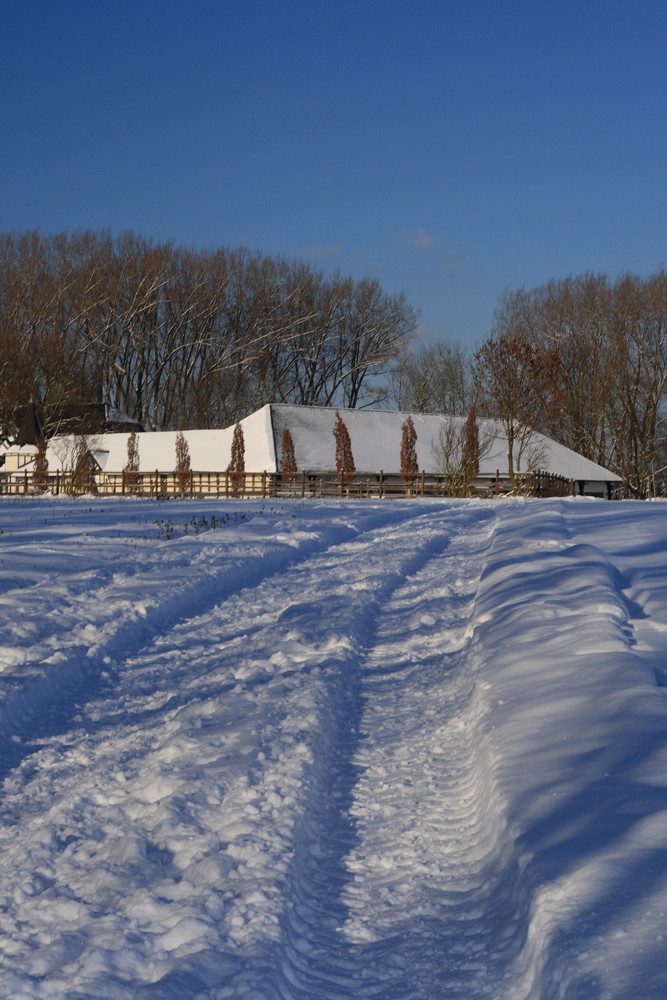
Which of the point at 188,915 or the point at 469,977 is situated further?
the point at 188,915

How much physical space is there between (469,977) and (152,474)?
2076 inches

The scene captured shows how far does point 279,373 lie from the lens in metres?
83.1

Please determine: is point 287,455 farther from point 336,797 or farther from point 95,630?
point 336,797

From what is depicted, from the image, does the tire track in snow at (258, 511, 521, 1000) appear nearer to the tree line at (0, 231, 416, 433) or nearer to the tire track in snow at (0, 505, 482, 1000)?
the tire track in snow at (0, 505, 482, 1000)

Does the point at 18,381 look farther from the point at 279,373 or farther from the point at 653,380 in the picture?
the point at 653,380

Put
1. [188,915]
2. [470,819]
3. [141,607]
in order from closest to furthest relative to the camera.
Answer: [188,915]
[470,819]
[141,607]

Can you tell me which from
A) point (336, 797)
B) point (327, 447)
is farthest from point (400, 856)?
point (327, 447)

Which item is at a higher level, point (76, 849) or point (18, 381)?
point (18, 381)

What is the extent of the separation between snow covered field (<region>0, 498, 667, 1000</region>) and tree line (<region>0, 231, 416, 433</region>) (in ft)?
204

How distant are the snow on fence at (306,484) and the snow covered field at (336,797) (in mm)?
40113

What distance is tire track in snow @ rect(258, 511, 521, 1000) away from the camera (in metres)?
3.09

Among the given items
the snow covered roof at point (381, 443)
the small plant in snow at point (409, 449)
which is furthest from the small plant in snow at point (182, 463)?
the small plant in snow at point (409, 449)

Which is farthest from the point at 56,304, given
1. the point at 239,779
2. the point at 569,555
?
the point at 239,779

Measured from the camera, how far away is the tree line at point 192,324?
6988cm
